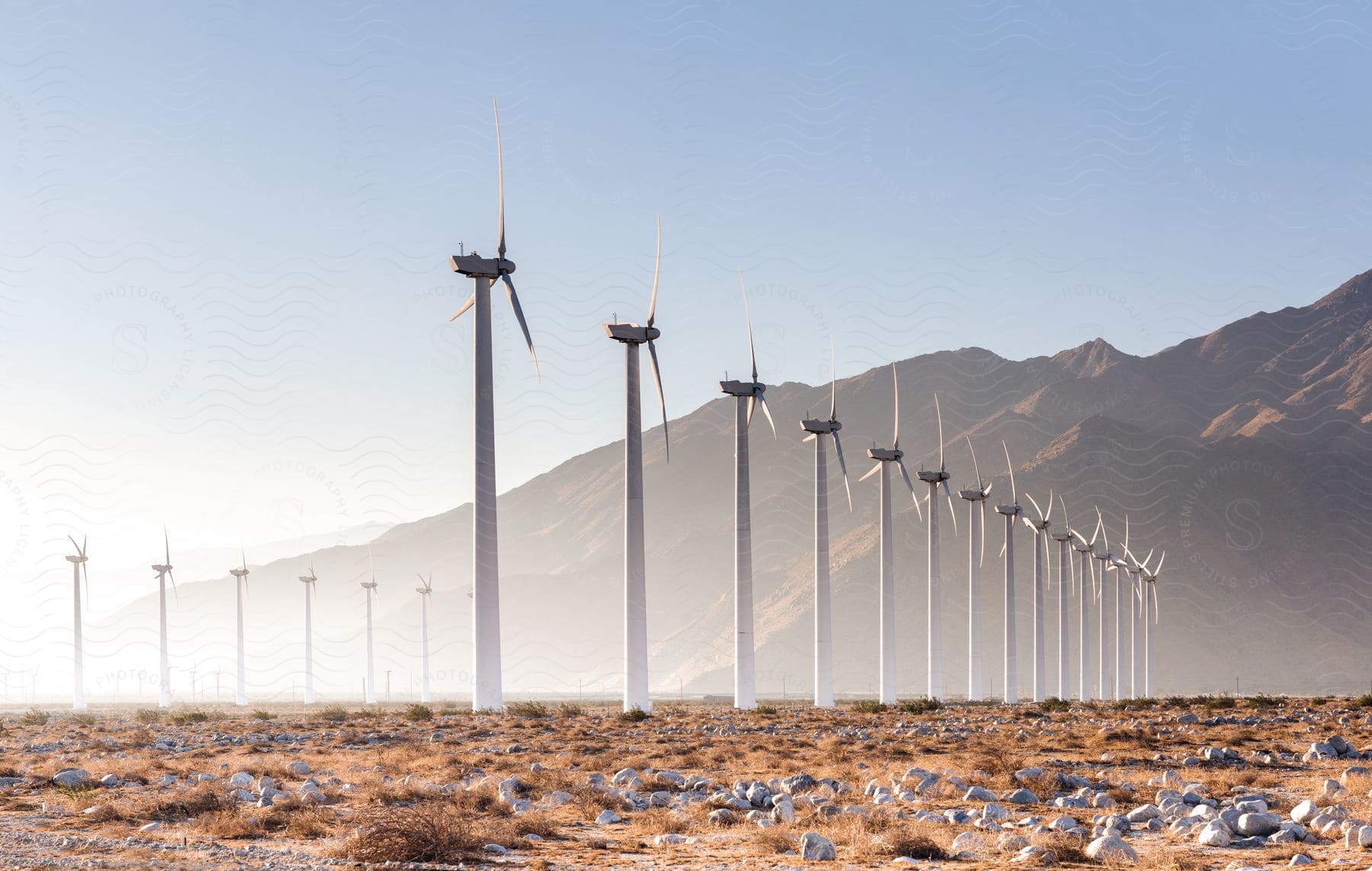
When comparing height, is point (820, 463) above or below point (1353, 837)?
above

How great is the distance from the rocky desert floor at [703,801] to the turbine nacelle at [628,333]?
35.9 m

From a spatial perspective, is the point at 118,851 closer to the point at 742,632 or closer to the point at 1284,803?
the point at 1284,803

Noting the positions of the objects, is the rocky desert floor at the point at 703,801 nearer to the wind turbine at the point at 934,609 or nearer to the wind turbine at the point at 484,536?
the wind turbine at the point at 484,536

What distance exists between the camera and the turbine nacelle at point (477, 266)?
7369cm

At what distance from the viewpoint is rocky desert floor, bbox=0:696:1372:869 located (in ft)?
58.2

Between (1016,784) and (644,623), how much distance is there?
48.2 m

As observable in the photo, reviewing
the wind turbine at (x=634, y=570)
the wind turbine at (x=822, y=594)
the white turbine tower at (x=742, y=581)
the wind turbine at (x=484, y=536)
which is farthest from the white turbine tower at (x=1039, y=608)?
the wind turbine at (x=484, y=536)

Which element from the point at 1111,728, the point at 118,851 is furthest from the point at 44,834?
the point at 1111,728

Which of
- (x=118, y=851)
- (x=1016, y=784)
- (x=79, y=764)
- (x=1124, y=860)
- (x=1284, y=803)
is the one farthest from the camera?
(x=79, y=764)

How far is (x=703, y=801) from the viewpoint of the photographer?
77.6 feet

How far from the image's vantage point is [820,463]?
101m

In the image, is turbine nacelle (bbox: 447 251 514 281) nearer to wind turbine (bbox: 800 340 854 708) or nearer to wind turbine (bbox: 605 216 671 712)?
wind turbine (bbox: 605 216 671 712)

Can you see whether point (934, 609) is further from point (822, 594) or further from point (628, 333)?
point (628, 333)

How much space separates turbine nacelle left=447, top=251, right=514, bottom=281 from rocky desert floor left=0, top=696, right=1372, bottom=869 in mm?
33051
